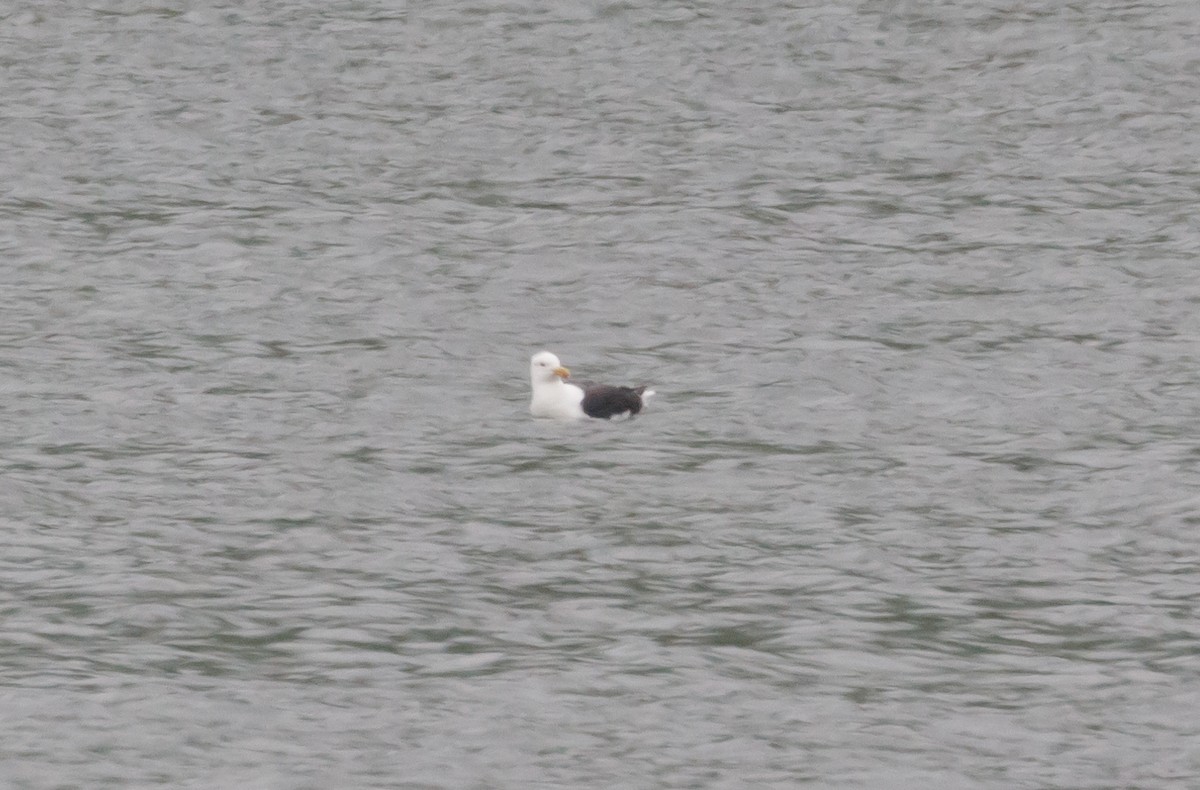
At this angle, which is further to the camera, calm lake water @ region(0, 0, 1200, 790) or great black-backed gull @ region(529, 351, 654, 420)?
great black-backed gull @ region(529, 351, 654, 420)

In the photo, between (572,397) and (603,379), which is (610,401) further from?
(603,379)

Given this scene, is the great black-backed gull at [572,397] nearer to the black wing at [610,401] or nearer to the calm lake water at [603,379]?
the black wing at [610,401]

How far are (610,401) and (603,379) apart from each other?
1.99 m

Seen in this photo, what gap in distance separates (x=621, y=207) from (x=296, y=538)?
12.9 meters

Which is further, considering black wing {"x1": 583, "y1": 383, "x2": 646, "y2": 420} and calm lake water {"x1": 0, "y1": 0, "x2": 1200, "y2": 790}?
black wing {"x1": 583, "y1": 383, "x2": 646, "y2": 420}

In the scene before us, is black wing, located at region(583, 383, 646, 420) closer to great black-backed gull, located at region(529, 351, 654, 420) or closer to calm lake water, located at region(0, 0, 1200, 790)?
great black-backed gull, located at region(529, 351, 654, 420)

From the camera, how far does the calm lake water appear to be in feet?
57.9

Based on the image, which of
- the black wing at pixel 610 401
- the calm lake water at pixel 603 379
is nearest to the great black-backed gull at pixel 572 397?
the black wing at pixel 610 401

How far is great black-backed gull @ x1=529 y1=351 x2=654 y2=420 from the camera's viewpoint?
24.6 meters

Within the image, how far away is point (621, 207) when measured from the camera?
108 ft

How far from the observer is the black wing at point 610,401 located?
2452cm

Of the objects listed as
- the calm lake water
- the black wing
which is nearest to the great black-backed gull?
the black wing

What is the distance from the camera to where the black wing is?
80.4ft

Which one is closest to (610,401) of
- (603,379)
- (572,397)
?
(572,397)
